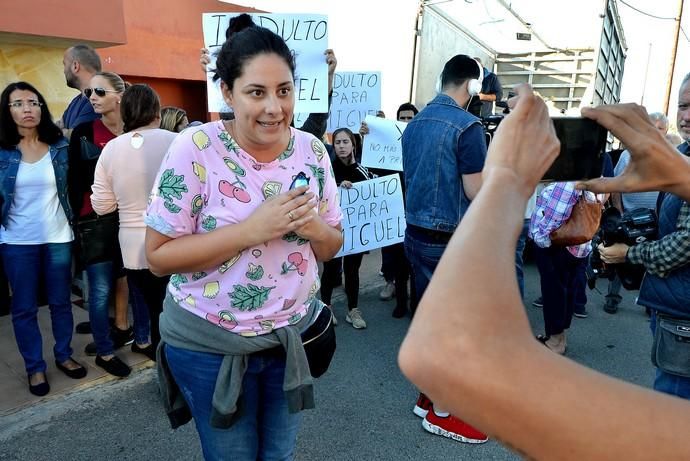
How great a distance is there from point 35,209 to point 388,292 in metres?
3.25

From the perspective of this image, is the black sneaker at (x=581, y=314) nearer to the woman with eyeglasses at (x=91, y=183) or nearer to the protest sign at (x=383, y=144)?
the protest sign at (x=383, y=144)

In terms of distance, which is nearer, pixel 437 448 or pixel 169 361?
pixel 169 361

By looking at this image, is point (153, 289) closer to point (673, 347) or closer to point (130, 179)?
point (130, 179)

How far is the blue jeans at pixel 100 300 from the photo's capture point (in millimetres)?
3346

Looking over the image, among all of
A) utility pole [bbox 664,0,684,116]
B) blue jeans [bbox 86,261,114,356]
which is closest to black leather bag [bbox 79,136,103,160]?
blue jeans [bbox 86,261,114,356]

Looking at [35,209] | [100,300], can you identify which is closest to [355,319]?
[100,300]

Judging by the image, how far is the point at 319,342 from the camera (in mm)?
1703

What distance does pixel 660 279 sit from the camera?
1974mm

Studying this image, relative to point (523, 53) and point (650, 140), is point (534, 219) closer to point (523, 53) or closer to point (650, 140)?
point (650, 140)

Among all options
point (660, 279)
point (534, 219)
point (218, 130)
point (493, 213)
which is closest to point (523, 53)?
point (534, 219)

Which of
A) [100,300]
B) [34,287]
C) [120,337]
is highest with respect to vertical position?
[34,287]

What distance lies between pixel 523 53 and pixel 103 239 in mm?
8317

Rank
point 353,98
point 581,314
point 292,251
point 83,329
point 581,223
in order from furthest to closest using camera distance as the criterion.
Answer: point 353,98
point 581,314
point 83,329
point 581,223
point 292,251

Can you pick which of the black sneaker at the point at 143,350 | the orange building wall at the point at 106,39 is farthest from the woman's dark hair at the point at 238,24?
the orange building wall at the point at 106,39
